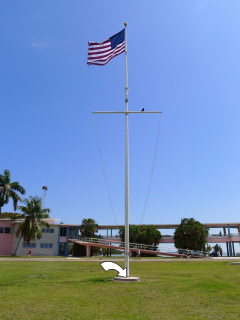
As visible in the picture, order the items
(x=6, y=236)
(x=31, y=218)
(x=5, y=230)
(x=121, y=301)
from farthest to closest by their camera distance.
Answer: (x=5, y=230), (x=6, y=236), (x=31, y=218), (x=121, y=301)

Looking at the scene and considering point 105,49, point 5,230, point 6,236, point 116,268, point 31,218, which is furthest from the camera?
point 5,230

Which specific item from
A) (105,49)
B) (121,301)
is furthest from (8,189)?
(121,301)

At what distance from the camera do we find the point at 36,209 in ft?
144

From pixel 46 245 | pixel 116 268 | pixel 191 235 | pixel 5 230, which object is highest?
pixel 5 230

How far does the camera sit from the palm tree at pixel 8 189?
5008 cm

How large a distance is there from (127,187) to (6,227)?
3895cm

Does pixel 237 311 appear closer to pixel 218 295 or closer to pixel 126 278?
pixel 218 295

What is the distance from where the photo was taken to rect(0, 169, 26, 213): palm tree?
50081 mm

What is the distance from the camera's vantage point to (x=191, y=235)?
45062 mm

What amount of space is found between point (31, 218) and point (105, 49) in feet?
109

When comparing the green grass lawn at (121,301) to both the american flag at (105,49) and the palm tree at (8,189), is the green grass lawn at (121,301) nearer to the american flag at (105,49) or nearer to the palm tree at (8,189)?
the american flag at (105,49)

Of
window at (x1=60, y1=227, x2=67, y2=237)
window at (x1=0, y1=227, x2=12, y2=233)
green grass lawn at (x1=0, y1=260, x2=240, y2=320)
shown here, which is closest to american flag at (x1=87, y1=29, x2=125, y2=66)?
green grass lawn at (x1=0, y1=260, x2=240, y2=320)

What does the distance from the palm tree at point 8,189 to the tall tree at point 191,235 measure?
1067 inches

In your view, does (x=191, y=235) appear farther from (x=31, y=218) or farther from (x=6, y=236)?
(x=6, y=236)
